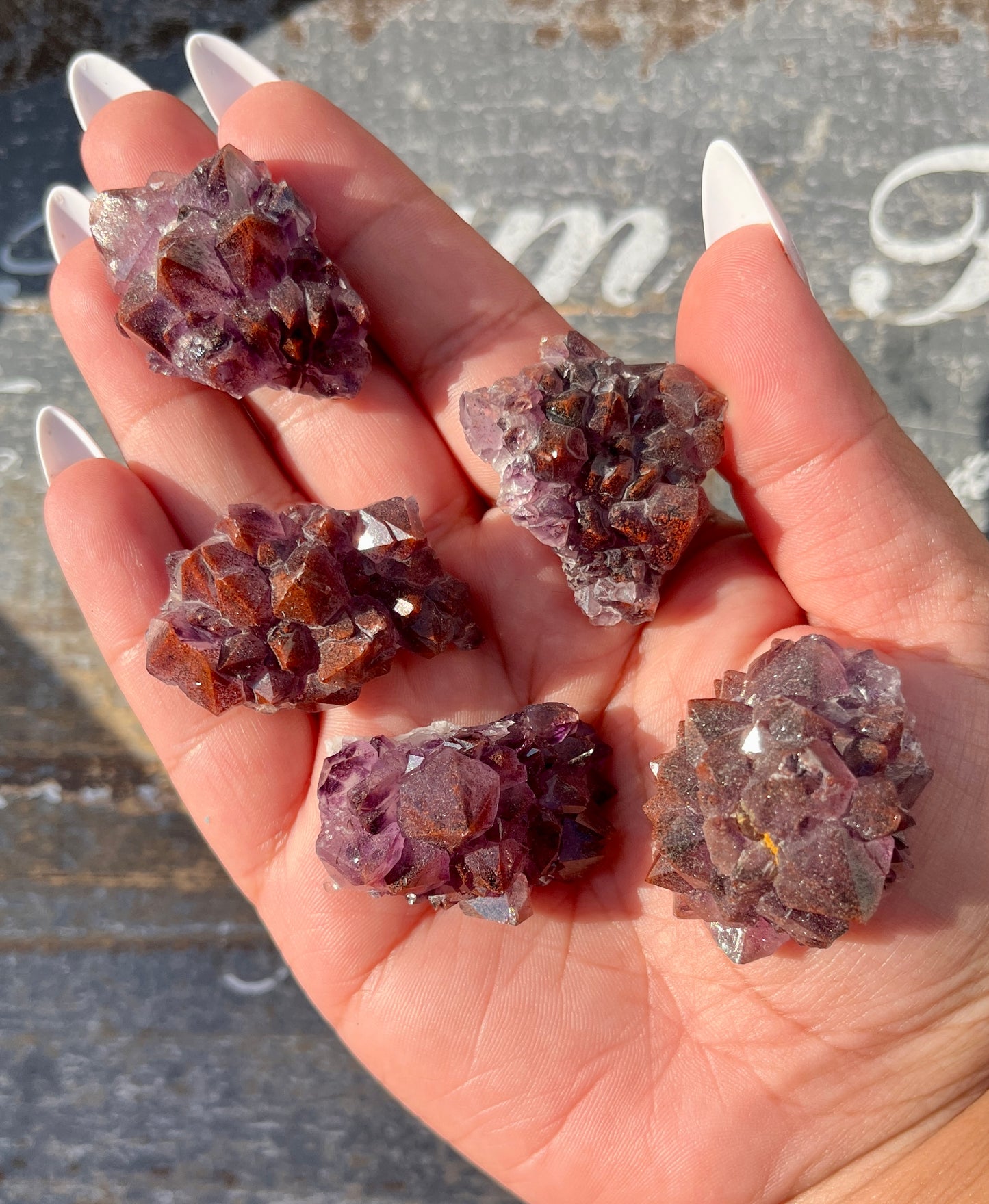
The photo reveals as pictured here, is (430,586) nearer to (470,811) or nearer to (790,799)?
(470,811)

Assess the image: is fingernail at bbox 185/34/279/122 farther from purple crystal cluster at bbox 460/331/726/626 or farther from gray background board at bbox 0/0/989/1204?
purple crystal cluster at bbox 460/331/726/626

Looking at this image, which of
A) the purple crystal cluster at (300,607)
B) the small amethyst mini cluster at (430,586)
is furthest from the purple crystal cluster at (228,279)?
the purple crystal cluster at (300,607)

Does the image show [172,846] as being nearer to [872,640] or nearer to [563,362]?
[563,362]

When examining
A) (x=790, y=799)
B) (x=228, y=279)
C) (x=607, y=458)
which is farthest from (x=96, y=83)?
(x=790, y=799)

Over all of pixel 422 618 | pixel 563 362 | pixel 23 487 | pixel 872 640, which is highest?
pixel 563 362

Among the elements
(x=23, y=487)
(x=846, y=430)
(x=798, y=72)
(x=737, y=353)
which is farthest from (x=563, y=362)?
(x=23, y=487)
